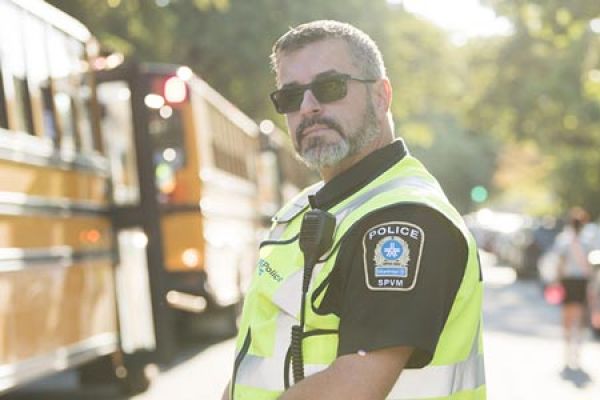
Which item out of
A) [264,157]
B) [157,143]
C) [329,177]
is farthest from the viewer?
[264,157]

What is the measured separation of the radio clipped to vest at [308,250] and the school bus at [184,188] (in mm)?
7167

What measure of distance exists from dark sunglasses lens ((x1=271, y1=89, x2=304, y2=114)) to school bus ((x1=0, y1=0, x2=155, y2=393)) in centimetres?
498

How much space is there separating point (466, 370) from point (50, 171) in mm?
6597

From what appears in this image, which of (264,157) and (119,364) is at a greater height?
(264,157)

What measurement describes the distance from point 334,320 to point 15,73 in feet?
20.3

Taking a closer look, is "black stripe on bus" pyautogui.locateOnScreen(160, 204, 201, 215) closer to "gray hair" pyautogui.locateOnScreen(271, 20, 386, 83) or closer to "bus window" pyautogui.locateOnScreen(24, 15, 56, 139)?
"bus window" pyautogui.locateOnScreen(24, 15, 56, 139)

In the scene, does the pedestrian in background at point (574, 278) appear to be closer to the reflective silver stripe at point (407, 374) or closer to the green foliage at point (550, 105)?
the reflective silver stripe at point (407, 374)

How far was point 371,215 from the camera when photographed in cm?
254

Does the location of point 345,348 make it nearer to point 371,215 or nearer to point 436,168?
point 371,215

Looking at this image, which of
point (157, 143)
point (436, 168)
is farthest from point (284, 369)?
point (436, 168)

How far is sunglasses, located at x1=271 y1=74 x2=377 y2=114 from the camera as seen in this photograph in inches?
109

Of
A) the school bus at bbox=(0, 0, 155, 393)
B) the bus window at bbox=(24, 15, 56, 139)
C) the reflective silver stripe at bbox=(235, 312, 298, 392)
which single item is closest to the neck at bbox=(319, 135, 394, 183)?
the reflective silver stripe at bbox=(235, 312, 298, 392)

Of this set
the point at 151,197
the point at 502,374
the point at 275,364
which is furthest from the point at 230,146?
the point at 275,364

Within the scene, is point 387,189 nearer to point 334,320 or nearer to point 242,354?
point 334,320
